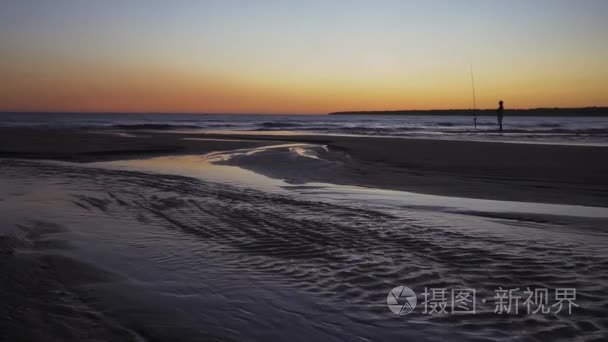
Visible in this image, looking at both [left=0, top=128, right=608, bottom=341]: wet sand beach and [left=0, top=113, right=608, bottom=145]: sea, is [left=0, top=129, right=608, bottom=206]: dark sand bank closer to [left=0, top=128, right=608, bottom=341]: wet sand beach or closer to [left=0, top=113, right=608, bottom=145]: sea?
[left=0, top=128, right=608, bottom=341]: wet sand beach

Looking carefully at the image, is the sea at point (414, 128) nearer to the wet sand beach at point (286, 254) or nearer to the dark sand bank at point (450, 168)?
the dark sand bank at point (450, 168)

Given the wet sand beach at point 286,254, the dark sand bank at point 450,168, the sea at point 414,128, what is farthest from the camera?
the sea at point 414,128

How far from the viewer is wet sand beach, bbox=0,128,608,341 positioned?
3275 mm

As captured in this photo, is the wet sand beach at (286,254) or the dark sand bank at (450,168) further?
the dark sand bank at (450,168)

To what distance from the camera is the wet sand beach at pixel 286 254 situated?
129 inches

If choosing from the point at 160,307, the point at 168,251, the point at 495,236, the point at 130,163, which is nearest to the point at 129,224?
the point at 168,251

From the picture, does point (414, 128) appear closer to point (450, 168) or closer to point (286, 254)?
point (450, 168)

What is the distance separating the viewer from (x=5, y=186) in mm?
9305

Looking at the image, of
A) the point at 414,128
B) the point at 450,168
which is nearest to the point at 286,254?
the point at 450,168

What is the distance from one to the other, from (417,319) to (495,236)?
285 cm

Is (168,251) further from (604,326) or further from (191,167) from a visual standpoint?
(191,167)

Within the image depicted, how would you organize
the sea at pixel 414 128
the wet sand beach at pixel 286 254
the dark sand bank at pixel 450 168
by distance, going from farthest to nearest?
the sea at pixel 414 128
the dark sand bank at pixel 450 168
the wet sand beach at pixel 286 254

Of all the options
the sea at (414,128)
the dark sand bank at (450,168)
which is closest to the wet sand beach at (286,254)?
the dark sand bank at (450,168)

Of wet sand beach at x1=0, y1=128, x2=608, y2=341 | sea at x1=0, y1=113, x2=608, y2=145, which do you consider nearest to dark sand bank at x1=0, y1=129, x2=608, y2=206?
wet sand beach at x1=0, y1=128, x2=608, y2=341
